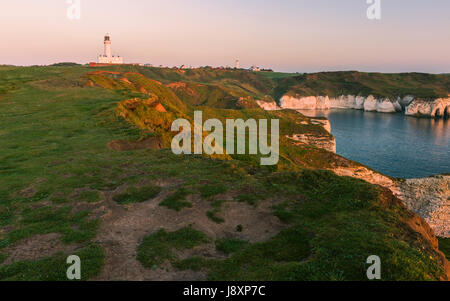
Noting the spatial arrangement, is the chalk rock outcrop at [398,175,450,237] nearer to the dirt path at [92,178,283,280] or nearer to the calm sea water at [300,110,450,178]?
the calm sea water at [300,110,450,178]

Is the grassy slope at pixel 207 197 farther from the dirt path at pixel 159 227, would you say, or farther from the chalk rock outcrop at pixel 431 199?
the chalk rock outcrop at pixel 431 199

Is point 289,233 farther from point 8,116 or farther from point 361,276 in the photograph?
point 8,116

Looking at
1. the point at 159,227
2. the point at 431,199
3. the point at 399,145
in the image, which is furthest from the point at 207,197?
the point at 399,145

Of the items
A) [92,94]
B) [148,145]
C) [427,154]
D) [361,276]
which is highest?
[92,94]

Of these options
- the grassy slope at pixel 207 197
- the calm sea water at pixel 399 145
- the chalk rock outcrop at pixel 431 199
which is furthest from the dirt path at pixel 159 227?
the calm sea water at pixel 399 145
